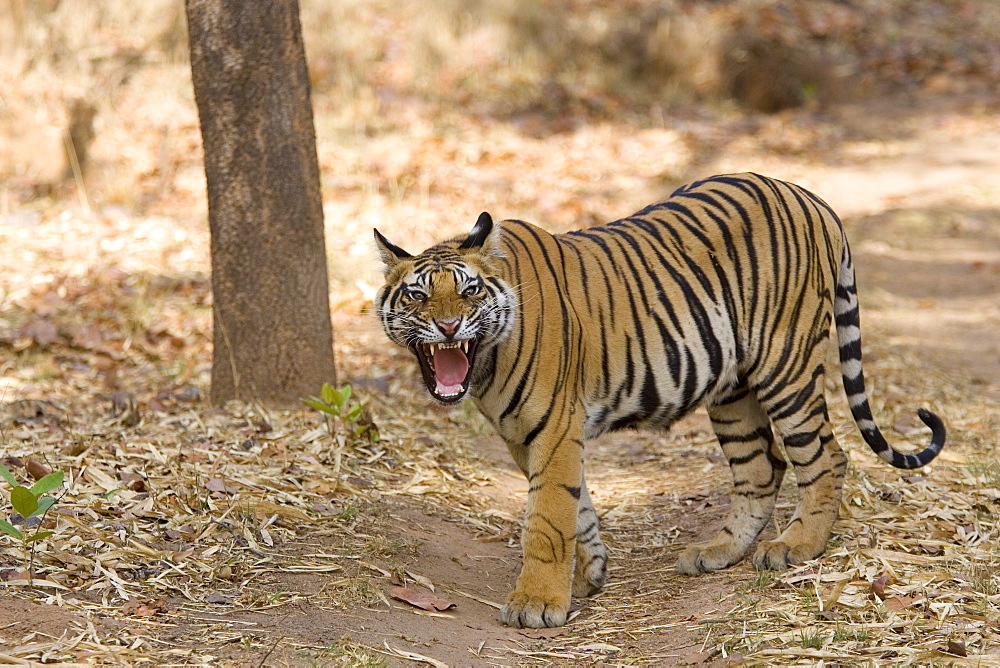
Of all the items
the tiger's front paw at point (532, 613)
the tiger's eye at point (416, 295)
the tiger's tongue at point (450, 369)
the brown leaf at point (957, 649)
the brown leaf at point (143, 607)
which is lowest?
the tiger's front paw at point (532, 613)

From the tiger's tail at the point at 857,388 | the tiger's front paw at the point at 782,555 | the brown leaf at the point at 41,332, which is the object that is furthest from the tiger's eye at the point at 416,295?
the brown leaf at the point at 41,332

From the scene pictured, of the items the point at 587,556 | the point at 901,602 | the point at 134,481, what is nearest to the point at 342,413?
the point at 134,481

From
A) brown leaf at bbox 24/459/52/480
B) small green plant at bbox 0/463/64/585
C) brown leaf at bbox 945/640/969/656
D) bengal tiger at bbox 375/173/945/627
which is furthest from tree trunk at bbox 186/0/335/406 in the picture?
brown leaf at bbox 945/640/969/656

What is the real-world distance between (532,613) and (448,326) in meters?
1.12

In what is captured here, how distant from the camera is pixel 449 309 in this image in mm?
3824

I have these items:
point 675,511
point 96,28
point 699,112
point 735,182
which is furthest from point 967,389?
point 96,28

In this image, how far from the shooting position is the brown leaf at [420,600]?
392cm

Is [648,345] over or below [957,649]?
over

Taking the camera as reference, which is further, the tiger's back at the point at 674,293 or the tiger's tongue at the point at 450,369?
the tiger's back at the point at 674,293

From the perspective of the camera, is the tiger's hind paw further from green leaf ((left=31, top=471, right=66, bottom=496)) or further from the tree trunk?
green leaf ((left=31, top=471, right=66, bottom=496))

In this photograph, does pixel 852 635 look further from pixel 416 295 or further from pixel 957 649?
pixel 416 295

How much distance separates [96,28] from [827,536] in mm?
11872

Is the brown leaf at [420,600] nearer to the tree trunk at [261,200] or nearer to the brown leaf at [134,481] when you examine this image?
the brown leaf at [134,481]

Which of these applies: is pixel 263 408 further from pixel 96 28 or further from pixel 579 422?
pixel 96 28
